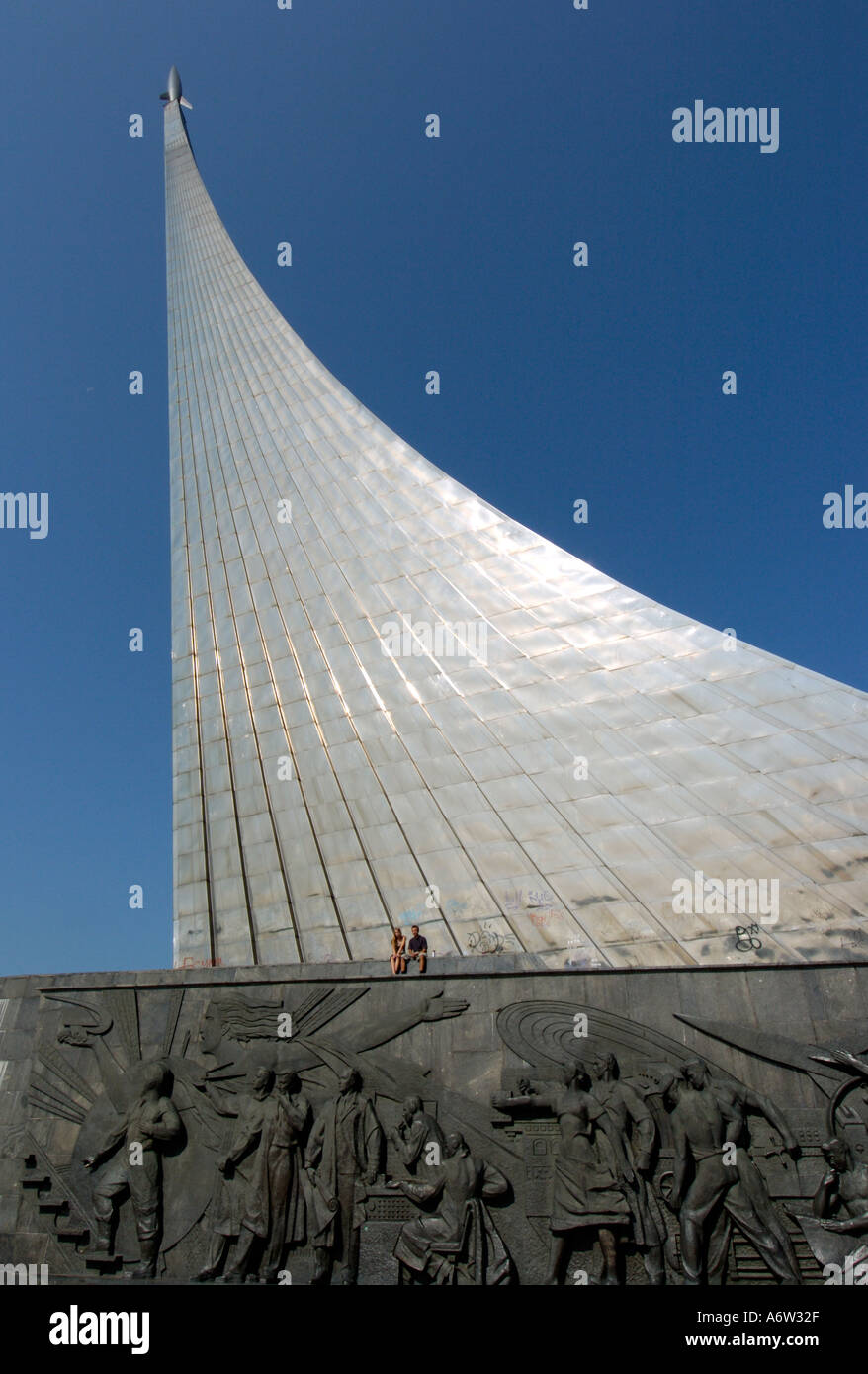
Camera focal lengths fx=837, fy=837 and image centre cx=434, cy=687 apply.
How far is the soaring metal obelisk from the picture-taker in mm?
6355

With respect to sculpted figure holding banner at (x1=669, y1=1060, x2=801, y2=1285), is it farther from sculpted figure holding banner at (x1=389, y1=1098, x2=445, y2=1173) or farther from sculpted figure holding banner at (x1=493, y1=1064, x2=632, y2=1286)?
sculpted figure holding banner at (x1=389, y1=1098, x2=445, y2=1173)

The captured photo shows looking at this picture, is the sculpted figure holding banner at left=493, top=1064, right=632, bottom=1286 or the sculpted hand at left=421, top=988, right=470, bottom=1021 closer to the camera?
the sculpted figure holding banner at left=493, top=1064, right=632, bottom=1286

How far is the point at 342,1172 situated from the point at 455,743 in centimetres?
411

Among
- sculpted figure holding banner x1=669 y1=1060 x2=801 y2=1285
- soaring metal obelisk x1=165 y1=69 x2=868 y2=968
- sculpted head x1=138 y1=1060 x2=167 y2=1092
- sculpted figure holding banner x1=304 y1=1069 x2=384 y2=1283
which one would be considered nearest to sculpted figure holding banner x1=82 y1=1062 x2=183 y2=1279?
sculpted head x1=138 y1=1060 x2=167 y2=1092

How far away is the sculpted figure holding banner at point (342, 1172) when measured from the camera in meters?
4.47

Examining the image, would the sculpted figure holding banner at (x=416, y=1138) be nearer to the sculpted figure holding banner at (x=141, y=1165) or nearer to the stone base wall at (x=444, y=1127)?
the stone base wall at (x=444, y=1127)

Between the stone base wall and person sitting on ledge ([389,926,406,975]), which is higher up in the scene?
person sitting on ledge ([389,926,406,975])

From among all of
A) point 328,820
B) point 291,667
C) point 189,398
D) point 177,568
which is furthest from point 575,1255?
point 189,398

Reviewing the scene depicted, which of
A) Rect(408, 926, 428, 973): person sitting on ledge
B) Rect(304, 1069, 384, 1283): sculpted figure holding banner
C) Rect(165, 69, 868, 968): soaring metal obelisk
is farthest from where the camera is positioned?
Rect(165, 69, 868, 968): soaring metal obelisk

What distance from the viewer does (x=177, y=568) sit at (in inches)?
446

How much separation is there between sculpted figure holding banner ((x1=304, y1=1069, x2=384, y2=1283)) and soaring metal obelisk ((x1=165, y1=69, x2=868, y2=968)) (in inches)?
80.4

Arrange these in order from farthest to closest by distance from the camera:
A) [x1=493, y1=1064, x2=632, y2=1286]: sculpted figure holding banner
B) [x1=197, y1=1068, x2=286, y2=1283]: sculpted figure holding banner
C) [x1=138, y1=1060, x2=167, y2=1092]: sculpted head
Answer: [x1=138, y1=1060, x2=167, y2=1092]: sculpted head
[x1=197, y1=1068, x2=286, y2=1283]: sculpted figure holding banner
[x1=493, y1=1064, x2=632, y2=1286]: sculpted figure holding banner

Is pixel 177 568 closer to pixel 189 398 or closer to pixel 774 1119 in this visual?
pixel 189 398
